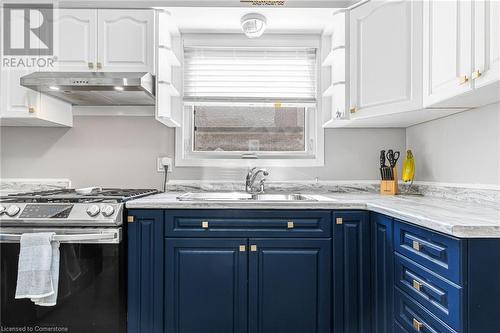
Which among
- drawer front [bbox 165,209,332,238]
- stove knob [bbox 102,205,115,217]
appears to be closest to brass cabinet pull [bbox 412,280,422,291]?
drawer front [bbox 165,209,332,238]

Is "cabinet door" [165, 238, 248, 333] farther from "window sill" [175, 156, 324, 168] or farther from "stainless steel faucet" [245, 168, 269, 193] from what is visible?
"window sill" [175, 156, 324, 168]

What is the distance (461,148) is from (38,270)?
2.45 metres

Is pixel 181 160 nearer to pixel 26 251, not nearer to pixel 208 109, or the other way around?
pixel 208 109

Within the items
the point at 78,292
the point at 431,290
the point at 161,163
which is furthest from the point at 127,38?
the point at 431,290

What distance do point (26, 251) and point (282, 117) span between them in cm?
192

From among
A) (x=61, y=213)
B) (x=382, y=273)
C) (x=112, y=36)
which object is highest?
(x=112, y=36)

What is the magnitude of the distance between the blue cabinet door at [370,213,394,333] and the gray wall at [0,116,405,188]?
80cm

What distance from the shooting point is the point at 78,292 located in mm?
1649

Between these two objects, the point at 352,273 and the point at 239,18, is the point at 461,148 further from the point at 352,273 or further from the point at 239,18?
the point at 239,18

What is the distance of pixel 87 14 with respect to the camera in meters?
2.03

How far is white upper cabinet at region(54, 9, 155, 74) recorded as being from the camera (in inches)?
79.8

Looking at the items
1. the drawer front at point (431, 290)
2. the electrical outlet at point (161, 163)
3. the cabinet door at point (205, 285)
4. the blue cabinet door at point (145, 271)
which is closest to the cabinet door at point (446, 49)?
the drawer front at point (431, 290)

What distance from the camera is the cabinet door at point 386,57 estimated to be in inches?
67.1

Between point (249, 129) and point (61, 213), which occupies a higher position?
point (249, 129)
